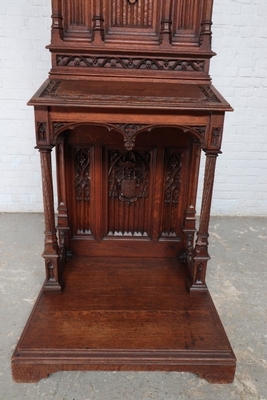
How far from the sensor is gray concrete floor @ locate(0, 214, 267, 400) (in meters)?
1.82

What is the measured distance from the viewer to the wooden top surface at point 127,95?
1819mm

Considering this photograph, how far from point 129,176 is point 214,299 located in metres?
0.91

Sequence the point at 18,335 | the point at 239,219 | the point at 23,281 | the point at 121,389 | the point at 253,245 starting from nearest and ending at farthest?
the point at 121,389 → the point at 18,335 → the point at 23,281 → the point at 253,245 → the point at 239,219

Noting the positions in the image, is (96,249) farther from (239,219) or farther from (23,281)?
(239,219)

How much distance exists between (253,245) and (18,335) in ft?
6.07

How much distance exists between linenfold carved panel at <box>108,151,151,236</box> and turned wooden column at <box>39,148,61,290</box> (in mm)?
516

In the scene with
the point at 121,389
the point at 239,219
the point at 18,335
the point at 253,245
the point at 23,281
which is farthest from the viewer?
the point at 239,219

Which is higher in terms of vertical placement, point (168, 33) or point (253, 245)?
point (168, 33)

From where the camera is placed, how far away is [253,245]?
3.11 metres

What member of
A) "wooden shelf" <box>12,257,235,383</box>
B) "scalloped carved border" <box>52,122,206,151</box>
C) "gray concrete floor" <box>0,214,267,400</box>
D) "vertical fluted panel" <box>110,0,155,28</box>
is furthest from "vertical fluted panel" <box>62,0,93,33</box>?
"gray concrete floor" <box>0,214,267,400</box>

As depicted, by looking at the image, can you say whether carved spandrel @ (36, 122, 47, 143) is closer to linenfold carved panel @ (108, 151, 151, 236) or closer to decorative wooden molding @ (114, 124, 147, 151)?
decorative wooden molding @ (114, 124, 147, 151)

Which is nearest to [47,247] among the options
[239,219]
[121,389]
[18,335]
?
[18,335]

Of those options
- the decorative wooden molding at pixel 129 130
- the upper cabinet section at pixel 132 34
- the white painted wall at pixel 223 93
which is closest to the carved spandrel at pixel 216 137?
the decorative wooden molding at pixel 129 130

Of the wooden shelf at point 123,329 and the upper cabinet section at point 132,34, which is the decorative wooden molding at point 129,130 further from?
the wooden shelf at point 123,329
